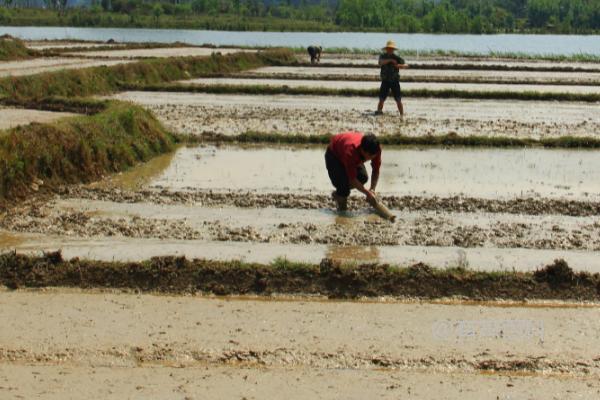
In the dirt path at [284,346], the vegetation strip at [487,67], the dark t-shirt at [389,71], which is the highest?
the dark t-shirt at [389,71]

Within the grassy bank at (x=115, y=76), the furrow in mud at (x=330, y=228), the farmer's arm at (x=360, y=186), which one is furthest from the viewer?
the grassy bank at (x=115, y=76)

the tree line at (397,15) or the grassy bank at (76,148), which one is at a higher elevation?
the tree line at (397,15)

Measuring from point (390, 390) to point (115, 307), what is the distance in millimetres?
1964

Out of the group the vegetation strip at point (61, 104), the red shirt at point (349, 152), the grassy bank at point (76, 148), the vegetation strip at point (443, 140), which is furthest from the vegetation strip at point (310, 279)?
the vegetation strip at point (61, 104)

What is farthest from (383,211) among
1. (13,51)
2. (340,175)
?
(13,51)

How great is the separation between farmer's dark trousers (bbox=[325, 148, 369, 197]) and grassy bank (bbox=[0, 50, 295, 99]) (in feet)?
27.9

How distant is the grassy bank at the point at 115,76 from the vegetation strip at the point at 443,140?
16.3 feet

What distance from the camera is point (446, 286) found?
18.5ft

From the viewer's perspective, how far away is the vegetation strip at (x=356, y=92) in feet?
57.8

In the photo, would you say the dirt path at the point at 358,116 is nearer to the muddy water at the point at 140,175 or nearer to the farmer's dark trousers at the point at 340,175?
the muddy water at the point at 140,175

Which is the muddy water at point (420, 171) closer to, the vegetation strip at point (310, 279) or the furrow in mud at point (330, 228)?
the furrow in mud at point (330, 228)

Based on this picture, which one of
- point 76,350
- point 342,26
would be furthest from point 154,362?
point 342,26

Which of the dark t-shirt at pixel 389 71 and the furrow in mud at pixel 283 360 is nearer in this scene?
the furrow in mud at pixel 283 360

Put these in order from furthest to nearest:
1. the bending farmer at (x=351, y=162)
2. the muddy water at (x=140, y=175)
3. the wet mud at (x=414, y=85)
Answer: the wet mud at (x=414, y=85)
the muddy water at (x=140, y=175)
the bending farmer at (x=351, y=162)
